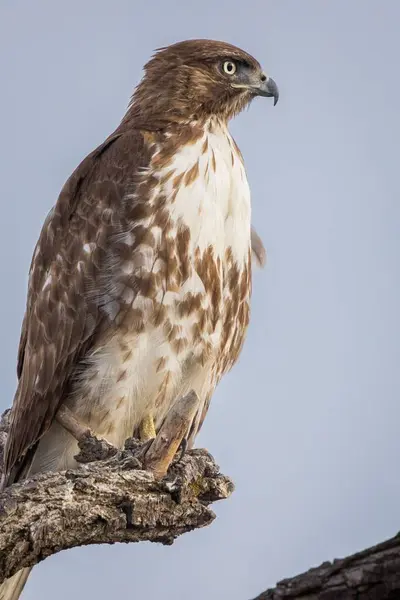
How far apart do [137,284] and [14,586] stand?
2226 mm

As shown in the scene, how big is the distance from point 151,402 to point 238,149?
→ 218 cm

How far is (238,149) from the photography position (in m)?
8.66

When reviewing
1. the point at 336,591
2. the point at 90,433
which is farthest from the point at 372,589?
the point at 90,433

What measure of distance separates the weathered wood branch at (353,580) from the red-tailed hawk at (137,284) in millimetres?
4182

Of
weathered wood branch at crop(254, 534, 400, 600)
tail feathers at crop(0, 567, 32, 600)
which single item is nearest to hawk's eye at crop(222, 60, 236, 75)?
tail feathers at crop(0, 567, 32, 600)

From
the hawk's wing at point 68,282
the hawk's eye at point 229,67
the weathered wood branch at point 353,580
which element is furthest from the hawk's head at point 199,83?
the weathered wood branch at point 353,580

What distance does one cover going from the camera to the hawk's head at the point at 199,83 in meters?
8.50

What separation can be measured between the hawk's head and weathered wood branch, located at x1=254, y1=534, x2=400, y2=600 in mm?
5337

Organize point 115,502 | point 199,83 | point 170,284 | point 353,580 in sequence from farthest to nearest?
1. point 199,83
2. point 170,284
3. point 115,502
4. point 353,580

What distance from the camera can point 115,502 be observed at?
5793mm

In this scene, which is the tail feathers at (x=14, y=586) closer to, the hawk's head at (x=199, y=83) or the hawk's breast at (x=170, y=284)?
the hawk's breast at (x=170, y=284)

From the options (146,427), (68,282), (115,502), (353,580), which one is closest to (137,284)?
(68,282)

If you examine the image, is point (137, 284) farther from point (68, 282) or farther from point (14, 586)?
point (14, 586)

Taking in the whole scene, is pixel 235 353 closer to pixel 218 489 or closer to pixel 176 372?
pixel 176 372
